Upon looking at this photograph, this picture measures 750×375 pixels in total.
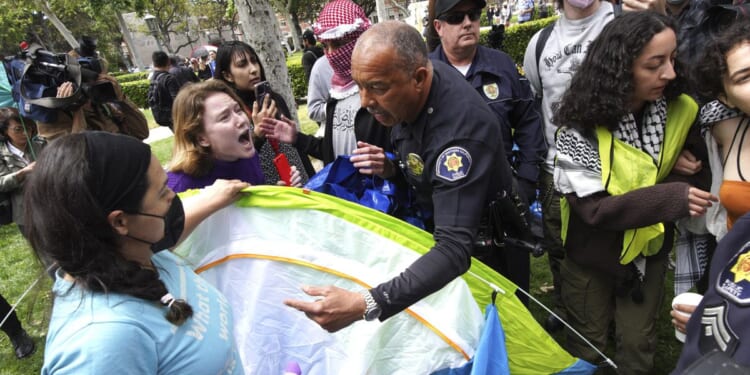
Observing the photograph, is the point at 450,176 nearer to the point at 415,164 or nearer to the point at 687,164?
the point at 415,164

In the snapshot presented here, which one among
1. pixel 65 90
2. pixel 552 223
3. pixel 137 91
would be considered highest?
pixel 65 90

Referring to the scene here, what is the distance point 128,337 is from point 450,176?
Result: 1.05 m

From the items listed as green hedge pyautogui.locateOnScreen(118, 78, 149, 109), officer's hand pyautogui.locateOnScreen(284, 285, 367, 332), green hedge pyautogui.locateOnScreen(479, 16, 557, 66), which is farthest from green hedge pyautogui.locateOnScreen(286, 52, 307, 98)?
officer's hand pyautogui.locateOnScreen(284, 285, 367, 332)

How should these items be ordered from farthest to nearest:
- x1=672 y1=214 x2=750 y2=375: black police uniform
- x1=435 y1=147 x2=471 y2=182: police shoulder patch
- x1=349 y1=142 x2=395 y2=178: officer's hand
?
1. x1=349 y1=142 x2=395 y2=178: officer's hand
2. x1=435 y1=147 x2=471 y2=182: police shoulder patch
3. x1=672 y1=214 x2=750 y2=375: black police uniform

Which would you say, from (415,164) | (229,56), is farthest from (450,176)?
(229,56)

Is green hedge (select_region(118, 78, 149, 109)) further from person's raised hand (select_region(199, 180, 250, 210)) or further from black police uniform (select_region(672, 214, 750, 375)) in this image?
black police uniform (select_region(672, 214, 750, 375))

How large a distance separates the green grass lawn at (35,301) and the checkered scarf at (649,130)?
1525 mm

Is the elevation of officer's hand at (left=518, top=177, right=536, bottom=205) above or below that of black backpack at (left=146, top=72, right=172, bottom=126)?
below

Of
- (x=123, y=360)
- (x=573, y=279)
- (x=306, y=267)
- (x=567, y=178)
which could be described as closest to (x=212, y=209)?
(x=306, y=267)

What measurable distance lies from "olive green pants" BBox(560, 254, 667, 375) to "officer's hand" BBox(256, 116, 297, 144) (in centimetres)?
170

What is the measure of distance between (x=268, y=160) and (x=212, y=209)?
3.43 ft

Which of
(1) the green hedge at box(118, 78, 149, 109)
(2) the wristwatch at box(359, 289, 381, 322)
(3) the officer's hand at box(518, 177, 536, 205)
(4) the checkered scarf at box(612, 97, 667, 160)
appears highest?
(4) the checkered scarf at box(612, 97, 667, 160)

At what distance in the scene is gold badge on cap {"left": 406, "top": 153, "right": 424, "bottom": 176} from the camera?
1.68m

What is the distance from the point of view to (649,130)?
1801 millimetres
